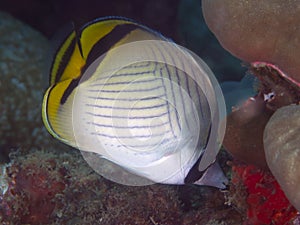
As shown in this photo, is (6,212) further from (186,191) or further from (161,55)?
(161,55)

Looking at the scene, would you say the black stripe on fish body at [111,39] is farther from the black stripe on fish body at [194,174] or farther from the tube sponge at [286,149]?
the tube sponge at [286,149]

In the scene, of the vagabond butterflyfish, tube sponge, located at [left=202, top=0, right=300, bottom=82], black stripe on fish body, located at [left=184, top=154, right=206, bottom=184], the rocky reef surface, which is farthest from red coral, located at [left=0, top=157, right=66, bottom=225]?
tube sponge, located at [left=202, top=0, right=300, bottom=82]

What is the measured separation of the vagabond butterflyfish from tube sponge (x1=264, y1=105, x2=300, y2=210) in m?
0.27

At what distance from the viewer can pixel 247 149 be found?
6.10ft

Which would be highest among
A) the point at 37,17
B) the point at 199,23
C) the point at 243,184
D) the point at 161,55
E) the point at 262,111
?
the point at 161,55

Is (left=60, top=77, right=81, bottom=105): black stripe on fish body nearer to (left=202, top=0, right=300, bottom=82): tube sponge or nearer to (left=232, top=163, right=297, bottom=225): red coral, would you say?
(left=202, top=0, right=300, bottom=82): tube sponge

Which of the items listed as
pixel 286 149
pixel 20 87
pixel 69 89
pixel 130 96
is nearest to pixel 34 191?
pixel 69 89

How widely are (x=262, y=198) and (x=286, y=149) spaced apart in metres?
0.51

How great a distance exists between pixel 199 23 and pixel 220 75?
73 centimetres

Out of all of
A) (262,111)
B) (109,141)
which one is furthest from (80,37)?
(262,111)

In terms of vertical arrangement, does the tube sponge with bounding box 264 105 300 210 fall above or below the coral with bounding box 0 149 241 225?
above

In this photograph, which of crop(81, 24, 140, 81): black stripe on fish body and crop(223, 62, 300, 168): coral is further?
crop(223, 62, 300, 168): coral

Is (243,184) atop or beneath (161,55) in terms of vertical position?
beneath

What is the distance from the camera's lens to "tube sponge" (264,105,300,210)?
1.35 metres
